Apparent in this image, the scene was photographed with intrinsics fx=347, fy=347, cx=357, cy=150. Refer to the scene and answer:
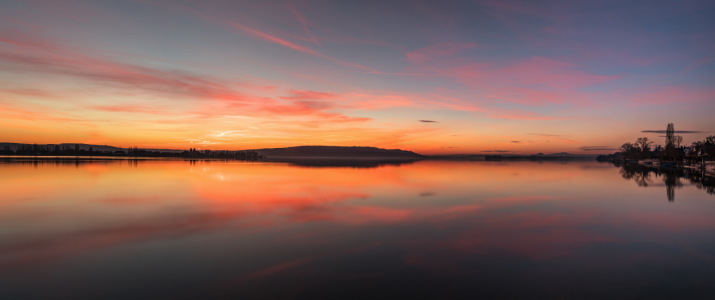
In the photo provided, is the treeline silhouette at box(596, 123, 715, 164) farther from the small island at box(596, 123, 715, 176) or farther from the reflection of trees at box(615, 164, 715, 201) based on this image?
the reflection of trees at box(615, 164, 715, 201)

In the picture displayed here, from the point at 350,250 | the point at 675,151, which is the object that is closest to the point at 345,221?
the point at 350,250

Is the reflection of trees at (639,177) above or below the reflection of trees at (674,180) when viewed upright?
below

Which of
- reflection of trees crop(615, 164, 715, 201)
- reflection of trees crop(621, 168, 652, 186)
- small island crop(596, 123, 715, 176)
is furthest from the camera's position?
small island crop(596, 123, 715, 176)

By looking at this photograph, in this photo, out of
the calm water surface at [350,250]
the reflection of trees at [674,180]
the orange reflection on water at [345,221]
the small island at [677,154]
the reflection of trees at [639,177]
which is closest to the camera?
the calm water surface at [350,250]

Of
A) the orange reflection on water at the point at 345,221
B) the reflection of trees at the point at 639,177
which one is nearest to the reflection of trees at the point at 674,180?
the reflection of trees at the point at 639,177

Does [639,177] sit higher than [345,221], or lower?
lower

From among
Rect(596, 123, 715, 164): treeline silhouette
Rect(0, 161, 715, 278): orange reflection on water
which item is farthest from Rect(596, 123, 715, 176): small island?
Rect(0, 161, 715, 278): orange reflection on water

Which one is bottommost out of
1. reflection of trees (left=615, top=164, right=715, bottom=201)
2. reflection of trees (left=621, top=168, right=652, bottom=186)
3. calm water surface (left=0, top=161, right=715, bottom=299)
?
reflection of trees (left=621, top=168, right=652, bottom=186)

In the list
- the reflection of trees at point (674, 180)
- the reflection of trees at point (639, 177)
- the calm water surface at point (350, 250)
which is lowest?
the reflection of trees at point (639, 177)

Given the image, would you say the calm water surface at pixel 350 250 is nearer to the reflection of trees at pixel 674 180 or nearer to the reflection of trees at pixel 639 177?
the reflection of trees at pixel 674 180

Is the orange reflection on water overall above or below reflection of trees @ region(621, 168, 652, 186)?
above

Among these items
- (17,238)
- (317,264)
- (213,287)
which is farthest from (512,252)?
(17,238)

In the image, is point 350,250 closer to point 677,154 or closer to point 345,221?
point 345,221

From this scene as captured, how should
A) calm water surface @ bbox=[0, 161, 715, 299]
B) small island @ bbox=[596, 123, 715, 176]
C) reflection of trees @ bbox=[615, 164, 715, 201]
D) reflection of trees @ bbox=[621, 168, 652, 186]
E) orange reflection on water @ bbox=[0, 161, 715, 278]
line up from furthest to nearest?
small island @ bbox=[596, 123, 715, 176], reflection of trees @ bbox=[621, 168, 652, 186], reflection of trees @ bbox=[615, 164, 715, 201], orange reflection on water @ bbox=[0, 161, 715, 278], calm water surface @ bbox=[0, 161, 715, 299]
